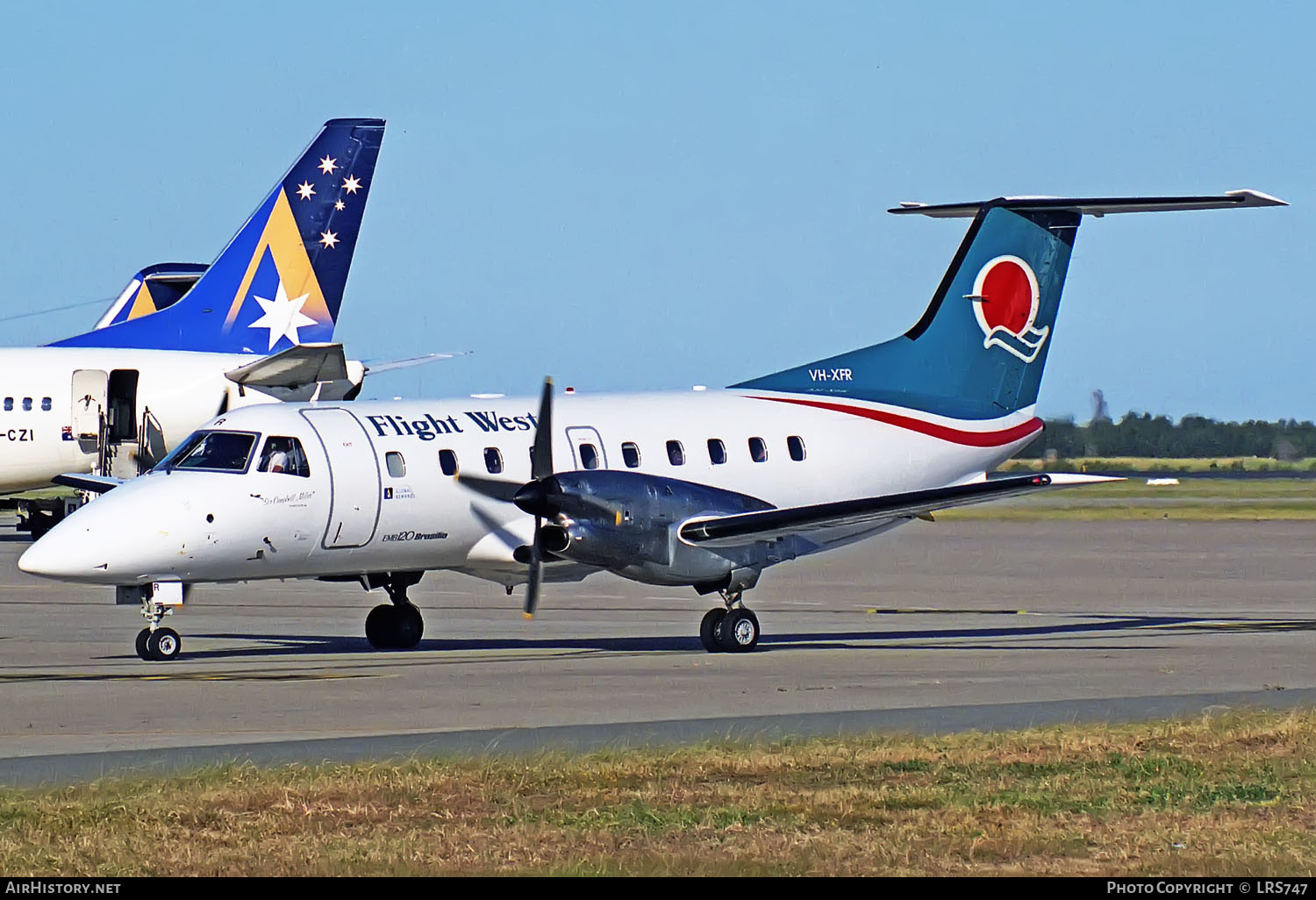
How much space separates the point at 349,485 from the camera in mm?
21297

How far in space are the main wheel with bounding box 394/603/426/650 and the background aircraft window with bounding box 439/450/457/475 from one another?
192cm

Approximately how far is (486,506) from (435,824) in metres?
11.3

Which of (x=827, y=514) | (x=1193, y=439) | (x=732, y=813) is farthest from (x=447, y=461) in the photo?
(x=1193, y=439)

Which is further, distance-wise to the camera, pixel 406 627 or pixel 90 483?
pixel 90 483

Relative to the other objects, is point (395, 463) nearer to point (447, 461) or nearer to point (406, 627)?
point (447, 461)

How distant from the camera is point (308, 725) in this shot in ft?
49.4

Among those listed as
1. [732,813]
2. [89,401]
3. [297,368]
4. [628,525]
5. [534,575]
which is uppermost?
[297,368]

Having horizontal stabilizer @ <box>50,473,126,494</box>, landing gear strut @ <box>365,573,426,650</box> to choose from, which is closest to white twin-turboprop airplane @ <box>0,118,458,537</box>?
horizontal stabilizer @ <box>50,473,126,494</box>

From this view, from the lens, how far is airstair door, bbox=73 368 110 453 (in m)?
36.1

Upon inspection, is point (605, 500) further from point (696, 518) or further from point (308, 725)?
point (308, 725)

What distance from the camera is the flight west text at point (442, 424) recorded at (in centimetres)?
2216

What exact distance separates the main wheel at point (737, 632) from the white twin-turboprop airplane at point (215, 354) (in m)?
14.3

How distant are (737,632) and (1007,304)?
271 inches

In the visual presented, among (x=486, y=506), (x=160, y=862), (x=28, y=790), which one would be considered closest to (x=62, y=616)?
(x=486, y=506)
